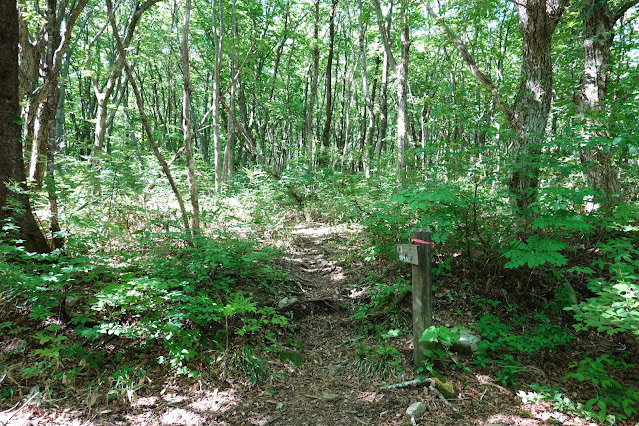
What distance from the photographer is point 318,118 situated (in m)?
26.7

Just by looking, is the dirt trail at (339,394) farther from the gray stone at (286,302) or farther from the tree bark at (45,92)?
the tree bark at (45,92)

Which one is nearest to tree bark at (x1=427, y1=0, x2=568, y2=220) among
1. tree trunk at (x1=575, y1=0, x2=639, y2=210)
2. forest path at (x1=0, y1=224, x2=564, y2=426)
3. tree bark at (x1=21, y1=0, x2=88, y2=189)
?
tree trunk at (x1=575, y1=0, x2=639, y2=210)

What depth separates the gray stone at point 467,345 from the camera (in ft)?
12.6

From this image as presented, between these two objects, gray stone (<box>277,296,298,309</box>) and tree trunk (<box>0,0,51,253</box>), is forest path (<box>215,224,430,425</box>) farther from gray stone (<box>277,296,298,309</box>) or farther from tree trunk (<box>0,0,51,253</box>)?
tree trunk (<box>0,0,51,253</box>)

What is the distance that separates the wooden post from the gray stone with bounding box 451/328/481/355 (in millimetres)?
520

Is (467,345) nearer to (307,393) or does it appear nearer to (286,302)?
(307,393)

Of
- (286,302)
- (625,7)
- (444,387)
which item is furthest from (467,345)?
(625,7)

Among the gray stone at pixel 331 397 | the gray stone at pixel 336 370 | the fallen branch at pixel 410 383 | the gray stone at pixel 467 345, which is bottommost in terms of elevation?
the gray stone at pixel 331 397

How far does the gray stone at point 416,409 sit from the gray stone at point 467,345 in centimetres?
95

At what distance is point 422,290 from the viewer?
11.6 ft

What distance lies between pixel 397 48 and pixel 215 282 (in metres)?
17.0

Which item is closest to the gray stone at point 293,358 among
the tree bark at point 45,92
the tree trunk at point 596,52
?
the tree bark at point 45,92

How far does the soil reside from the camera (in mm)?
2996

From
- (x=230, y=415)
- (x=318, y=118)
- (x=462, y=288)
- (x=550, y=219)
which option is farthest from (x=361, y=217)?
(x=318, y=118)
